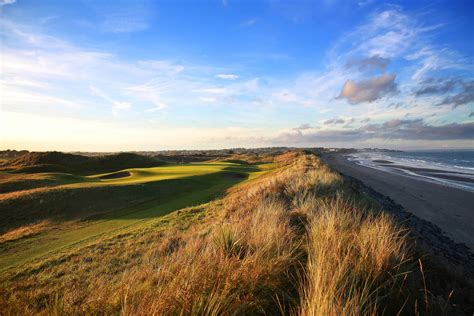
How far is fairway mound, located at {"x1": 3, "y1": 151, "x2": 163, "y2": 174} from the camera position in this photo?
3847 cm

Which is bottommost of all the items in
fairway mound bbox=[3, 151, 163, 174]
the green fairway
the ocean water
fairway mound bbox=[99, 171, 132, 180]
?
the ocean water

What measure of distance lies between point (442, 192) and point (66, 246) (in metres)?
27.3

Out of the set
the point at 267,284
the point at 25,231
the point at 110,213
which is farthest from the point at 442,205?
the point at 25,231

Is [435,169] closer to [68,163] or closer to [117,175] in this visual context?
[117,175]

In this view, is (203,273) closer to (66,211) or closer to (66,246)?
(66,246)

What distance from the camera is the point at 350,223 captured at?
18.8ft

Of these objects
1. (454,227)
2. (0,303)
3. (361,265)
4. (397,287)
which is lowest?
(454,227)

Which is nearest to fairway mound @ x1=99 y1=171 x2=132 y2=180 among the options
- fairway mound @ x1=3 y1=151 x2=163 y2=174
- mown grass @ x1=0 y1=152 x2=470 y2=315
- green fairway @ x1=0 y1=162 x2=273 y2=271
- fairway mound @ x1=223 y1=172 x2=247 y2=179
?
fairway mound @ x1=3 y1=151 x2=163 y2=174

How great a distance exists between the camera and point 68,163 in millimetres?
43219

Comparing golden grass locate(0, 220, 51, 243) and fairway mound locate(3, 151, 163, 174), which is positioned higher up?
fairway mound locate(3, 151, 163, 174)

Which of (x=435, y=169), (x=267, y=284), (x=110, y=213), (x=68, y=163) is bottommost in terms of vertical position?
(x=435, y=169)

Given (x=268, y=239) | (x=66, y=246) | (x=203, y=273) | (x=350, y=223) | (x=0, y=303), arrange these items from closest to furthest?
1. (x=0, y=303)
2. (x=203, y=273)
3. (x=268, y=239)
4. (x=350, y=223)
5. (x=66, y=246)

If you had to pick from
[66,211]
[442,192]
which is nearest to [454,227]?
[442,192]

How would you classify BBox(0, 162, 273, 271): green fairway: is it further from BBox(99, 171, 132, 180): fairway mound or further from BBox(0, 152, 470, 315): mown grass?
BBox(99, 171, 132, 180): fairway mound
